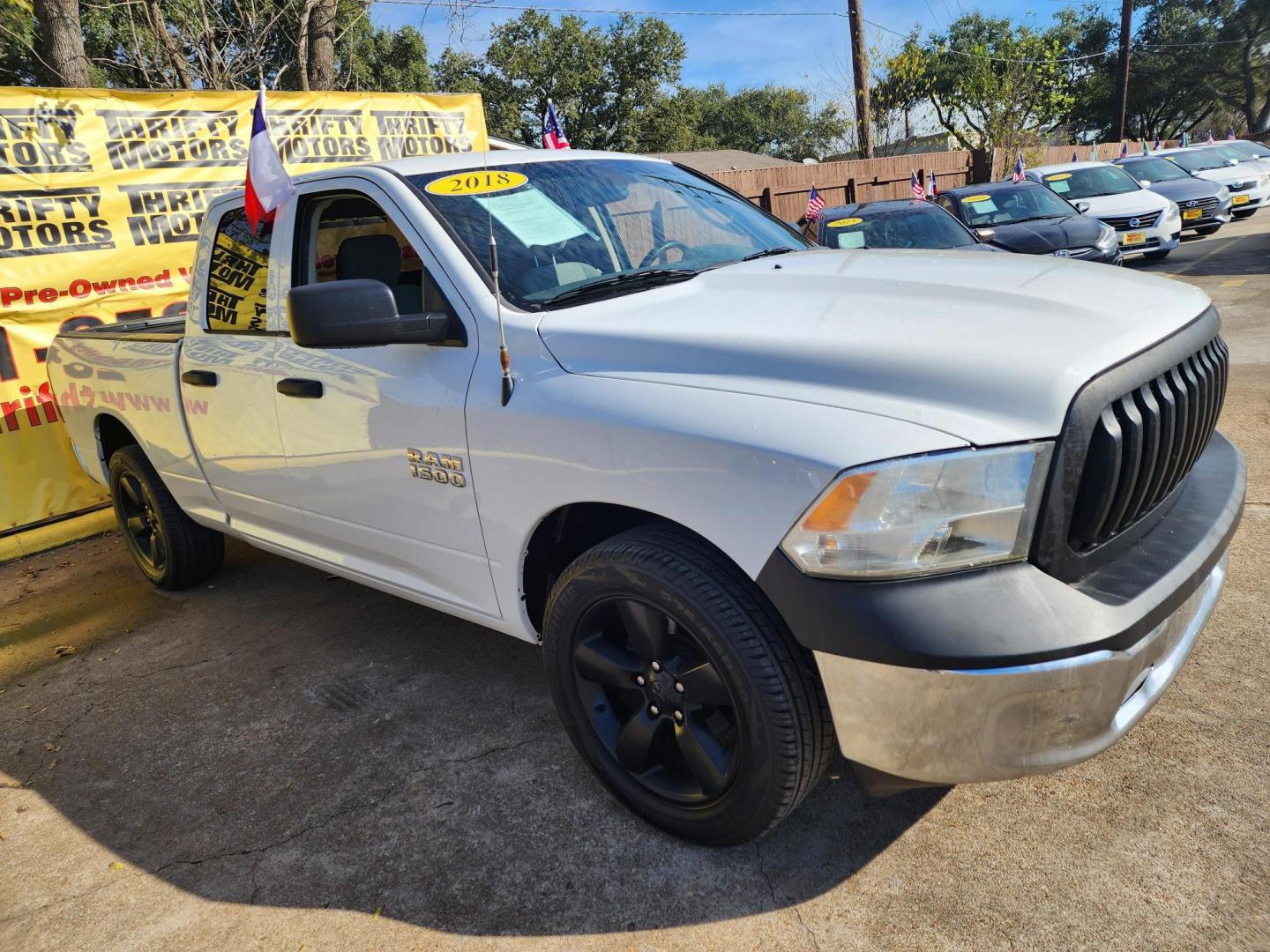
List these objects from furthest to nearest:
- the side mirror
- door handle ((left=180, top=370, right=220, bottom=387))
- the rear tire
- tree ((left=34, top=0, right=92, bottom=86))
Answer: tree ((left=34, top=0, right=92, bottom=86)), the rear tire, door handle ((left=180, top=370, right=220, bottom=387)), the side mirror

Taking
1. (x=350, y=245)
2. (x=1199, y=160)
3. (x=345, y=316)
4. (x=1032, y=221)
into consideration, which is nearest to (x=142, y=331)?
(x=350, y=245)

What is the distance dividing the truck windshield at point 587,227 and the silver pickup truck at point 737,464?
0.6 inches

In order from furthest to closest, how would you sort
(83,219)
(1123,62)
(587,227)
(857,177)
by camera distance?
1. (1123,62)
2. (857,177)
3. (83,219)
4. (587,227)

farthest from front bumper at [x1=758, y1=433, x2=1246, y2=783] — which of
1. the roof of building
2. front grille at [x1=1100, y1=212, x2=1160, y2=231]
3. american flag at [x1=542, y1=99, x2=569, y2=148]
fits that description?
the roof of building

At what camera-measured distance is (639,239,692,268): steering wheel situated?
306 centimetres

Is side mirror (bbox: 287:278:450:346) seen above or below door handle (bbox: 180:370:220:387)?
above

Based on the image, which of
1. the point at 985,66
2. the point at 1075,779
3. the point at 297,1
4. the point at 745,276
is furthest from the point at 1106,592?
the point at 985,66

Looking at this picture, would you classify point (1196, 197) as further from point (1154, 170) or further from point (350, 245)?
point (350, 245)

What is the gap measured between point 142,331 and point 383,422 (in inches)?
109

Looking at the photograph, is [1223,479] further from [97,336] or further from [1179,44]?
[1179,44]

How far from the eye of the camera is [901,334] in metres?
2.21

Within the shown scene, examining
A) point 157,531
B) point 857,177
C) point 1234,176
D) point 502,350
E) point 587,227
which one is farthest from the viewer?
point 857,177

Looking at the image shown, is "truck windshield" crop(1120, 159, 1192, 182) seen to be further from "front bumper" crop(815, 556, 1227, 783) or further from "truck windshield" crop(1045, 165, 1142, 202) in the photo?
"front bumper" crop(815, 556, 1227, 783)

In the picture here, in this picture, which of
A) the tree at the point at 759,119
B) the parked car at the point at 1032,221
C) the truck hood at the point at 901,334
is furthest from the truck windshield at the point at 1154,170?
the tree at the point at 759,119
